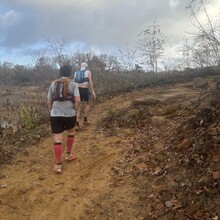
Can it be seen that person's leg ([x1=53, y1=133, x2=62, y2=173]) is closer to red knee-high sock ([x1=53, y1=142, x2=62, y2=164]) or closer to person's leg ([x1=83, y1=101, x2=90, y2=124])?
red knee-high sock ([x1=53, y1=142, x2=62, y2=164])

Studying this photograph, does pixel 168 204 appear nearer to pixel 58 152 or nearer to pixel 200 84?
pixel 58 152

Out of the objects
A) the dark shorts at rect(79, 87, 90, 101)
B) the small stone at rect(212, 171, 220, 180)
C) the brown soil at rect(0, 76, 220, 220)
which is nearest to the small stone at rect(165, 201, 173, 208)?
the brown soil at rect(0, 76, 220, 220)

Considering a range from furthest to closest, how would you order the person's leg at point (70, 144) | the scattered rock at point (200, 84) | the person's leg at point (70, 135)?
the scattered rock at point (200, 84)
the person's leg at point (70, 144)
the person's leg at point (70, 135)

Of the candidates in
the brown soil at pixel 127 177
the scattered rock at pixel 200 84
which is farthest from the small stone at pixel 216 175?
the scattered rock at pixel 200 84

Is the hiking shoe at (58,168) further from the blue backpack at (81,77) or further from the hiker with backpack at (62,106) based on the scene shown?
the blue backpack at (81,77)

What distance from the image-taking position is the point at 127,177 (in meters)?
5.82

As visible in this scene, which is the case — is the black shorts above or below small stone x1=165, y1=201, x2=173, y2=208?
above

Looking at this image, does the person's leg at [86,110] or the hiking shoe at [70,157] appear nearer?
the hiking shoe at [70,157]

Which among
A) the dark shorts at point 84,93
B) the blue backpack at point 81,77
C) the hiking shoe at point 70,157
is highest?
the blue backpack at point 81,77

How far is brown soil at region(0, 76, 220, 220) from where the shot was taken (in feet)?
15.6

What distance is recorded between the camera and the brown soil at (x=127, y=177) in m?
4.77

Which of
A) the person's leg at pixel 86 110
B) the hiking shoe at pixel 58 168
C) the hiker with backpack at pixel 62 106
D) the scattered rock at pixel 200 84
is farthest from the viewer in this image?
the scattered rock at pixel 200 84

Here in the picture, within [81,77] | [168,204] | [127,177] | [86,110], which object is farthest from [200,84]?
[168,204]

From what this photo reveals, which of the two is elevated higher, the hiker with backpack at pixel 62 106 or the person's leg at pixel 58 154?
the hiker with backpack at pixel 62 106
